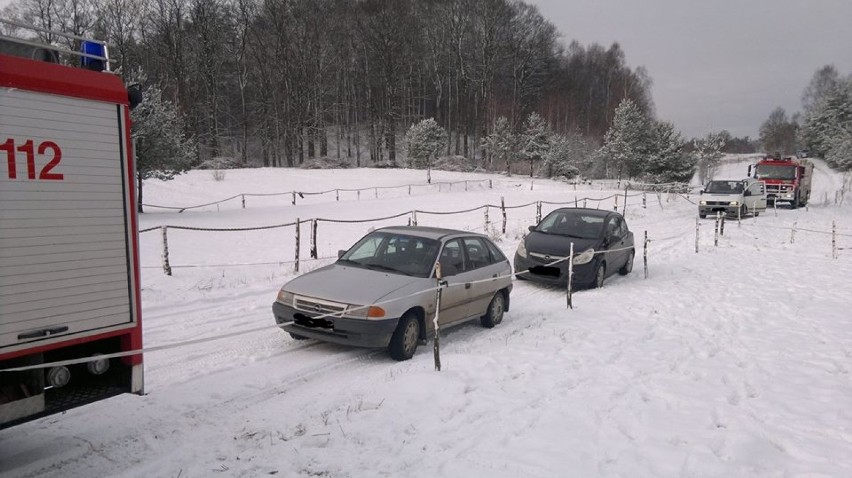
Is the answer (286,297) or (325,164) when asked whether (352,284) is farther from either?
(325,164)

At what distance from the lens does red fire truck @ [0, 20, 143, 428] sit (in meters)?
3.81

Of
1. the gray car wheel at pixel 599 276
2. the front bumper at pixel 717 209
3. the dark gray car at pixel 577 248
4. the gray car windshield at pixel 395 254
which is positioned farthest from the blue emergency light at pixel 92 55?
the front bumper at pixel 717 209

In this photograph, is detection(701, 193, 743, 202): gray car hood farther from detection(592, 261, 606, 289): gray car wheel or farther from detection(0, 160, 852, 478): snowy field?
detection(592, 261, 606, 289): gray car wheel

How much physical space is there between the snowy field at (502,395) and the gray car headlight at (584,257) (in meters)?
0.65

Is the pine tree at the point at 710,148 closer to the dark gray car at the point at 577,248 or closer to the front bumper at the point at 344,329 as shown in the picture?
the dark gray car at the point at 577,248

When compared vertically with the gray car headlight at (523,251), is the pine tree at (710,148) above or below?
above

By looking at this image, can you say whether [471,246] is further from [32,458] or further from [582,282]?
[32,458]

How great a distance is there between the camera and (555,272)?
11.4 metres

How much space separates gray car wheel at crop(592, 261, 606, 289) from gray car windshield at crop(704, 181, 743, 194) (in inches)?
676

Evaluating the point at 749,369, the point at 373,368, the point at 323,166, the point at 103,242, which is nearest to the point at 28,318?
the point at 103,242

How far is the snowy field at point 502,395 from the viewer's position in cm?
449

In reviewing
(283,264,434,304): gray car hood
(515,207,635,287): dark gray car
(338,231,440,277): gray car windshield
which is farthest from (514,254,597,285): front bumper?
(283,264,434,304): gray car hood

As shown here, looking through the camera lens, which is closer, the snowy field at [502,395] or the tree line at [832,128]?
the snowy field at [502,395]

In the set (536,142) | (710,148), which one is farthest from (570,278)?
(710,148)
